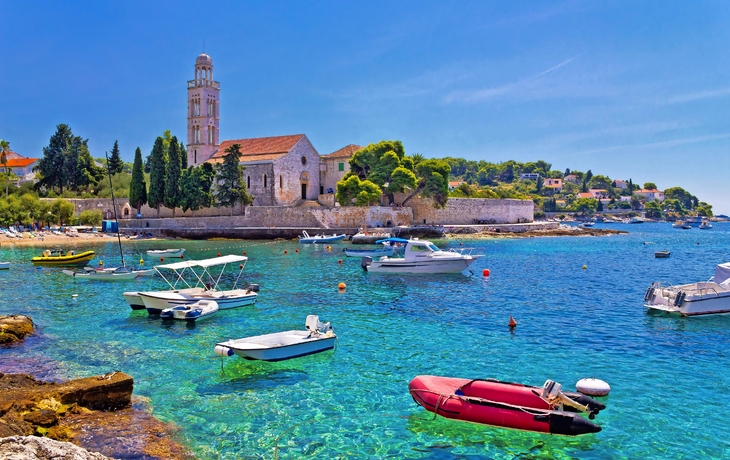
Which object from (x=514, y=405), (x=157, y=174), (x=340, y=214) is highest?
(x=157, y=174)

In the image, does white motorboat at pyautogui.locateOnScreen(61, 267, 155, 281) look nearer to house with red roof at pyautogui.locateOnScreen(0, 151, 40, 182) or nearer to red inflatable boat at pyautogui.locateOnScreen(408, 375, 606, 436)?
red inflatable boat at pyautogui.locateOnScreen(408, 375, 606, 436)

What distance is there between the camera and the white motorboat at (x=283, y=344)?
1201 cm

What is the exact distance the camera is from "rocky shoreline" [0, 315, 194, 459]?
796 centimetres

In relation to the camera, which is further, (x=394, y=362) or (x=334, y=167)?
(x=334, y=167)

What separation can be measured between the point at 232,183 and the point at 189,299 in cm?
4331

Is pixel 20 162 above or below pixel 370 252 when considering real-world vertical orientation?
above

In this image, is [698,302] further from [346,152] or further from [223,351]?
[346,152]

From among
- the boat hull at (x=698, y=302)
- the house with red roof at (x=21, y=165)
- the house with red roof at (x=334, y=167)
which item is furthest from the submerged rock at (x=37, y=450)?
the house with red roof at (x=21, y=165)

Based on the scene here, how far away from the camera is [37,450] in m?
5.85

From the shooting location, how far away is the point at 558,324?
55.7ft

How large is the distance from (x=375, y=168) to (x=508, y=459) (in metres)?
54.9

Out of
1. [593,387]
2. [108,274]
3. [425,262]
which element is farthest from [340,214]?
[593,387]

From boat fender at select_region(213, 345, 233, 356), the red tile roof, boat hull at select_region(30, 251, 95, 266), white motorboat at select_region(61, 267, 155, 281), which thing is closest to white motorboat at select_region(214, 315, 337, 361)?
boat fender at select_region(213, 345, 233, 356)

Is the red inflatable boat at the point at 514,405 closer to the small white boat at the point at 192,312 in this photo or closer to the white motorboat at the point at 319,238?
the small white boat at the point at 192,312
